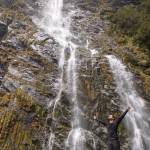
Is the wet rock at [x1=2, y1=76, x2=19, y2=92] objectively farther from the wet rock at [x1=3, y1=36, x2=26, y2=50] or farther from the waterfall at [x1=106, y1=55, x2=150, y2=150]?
the waterfall at [x1=106, y1=55, x2=150, y2=150]

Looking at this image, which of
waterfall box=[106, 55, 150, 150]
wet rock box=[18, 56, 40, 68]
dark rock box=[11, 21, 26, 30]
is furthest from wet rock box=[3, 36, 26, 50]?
waterfall box=[106, 55, 150, 150]

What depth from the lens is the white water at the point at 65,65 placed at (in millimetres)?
15430

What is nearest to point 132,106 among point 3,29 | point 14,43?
point 14,43

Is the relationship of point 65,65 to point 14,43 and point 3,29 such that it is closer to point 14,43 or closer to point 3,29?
point 14,43

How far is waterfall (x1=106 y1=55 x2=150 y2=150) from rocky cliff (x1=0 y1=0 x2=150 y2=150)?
42 centimetres

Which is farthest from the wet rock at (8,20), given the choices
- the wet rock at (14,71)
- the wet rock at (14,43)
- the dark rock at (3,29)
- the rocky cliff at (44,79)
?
the wet rock at (14,71)

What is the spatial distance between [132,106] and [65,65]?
5.89 meters

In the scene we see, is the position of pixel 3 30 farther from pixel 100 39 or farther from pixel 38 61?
pixel 100 39

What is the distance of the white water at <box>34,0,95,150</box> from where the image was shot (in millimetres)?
15430

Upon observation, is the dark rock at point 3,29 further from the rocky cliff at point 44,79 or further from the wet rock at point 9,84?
the wet rock at point 9,84

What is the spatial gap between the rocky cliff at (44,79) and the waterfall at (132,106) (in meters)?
0.42

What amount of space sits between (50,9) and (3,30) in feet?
34.9

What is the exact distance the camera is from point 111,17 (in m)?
30.2

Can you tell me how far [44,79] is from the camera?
19078mm
